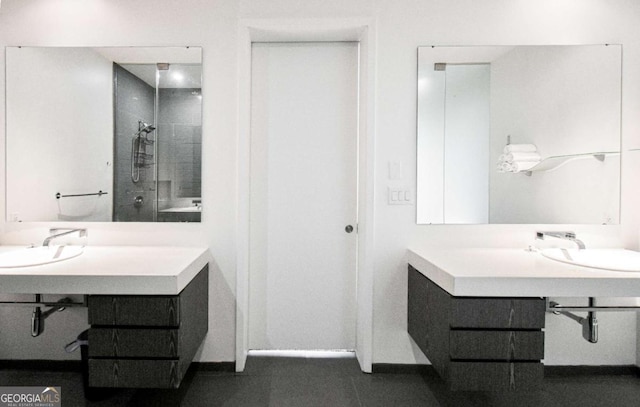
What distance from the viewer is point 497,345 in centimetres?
154

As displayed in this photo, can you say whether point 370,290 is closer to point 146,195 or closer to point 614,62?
point 146,195

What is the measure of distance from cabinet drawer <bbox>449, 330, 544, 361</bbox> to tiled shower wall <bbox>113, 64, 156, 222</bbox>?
1.78m

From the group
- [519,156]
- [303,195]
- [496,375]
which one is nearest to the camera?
[496,375]

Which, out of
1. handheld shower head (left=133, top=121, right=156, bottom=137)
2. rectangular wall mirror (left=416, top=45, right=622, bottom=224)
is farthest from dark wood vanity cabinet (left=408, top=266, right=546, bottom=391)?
handheld shower head (left=133, top=121, right=156, bottom=137)

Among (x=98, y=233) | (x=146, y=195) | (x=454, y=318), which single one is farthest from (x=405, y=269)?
(x=98, y=233)

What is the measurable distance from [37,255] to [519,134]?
8.87 feet

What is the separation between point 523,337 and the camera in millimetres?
1537

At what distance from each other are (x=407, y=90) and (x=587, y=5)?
114 cm

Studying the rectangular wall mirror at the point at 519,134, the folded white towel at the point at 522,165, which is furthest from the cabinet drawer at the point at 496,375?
the folded white towel at the point at 522,165

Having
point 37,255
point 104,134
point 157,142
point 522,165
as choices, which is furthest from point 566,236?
point 37,255

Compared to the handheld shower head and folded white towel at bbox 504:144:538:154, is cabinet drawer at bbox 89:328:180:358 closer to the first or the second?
the handheld shower head

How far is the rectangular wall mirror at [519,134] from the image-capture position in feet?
7.18

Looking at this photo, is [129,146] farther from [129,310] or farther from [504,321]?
[504,321]

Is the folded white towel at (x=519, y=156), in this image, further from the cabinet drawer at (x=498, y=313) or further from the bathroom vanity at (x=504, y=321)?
the cabinet drawer at (x=498, y=313)
